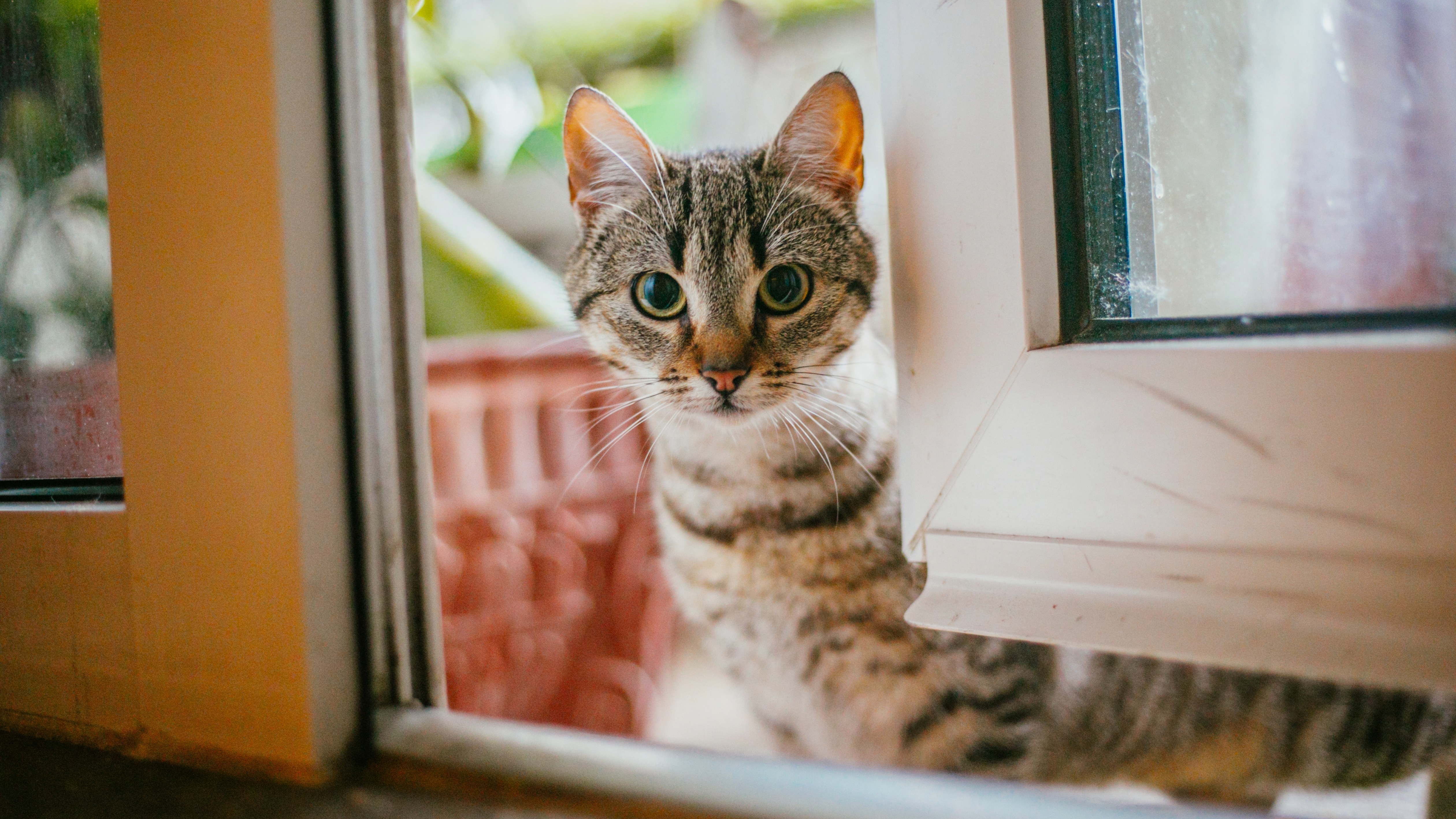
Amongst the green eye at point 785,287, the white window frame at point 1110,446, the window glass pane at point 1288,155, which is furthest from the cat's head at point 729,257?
the window glass pane at point 1288,155

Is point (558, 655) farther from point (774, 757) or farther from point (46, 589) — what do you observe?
point (774, 757)

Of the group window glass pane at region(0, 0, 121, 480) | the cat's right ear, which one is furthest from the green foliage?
the cat's right ear

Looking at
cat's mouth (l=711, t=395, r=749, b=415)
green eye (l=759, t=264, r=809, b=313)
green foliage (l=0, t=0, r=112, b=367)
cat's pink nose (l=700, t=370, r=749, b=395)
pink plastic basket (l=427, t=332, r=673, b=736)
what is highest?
green foliage (l=0, t=0, r=112, b=367)

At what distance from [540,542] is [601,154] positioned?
32.4 inches

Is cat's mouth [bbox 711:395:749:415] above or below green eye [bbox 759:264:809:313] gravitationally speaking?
below

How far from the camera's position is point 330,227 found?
0.58 metres

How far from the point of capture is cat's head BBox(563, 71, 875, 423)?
83 cm

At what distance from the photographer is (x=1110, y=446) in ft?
1.67

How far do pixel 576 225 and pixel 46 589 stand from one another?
0.67 metres

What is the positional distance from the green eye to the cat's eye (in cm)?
10

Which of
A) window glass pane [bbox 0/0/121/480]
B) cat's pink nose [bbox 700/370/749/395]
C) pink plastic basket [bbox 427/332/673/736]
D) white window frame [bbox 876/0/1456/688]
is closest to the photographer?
white window frame [bbox 876/0/1456/688]

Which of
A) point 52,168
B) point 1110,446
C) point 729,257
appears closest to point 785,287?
point 729,257

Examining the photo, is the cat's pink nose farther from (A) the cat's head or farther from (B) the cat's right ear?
(B) the cat's right ear

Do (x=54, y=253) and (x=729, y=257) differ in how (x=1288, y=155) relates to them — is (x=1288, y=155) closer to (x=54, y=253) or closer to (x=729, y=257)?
(x=729, y=257)
